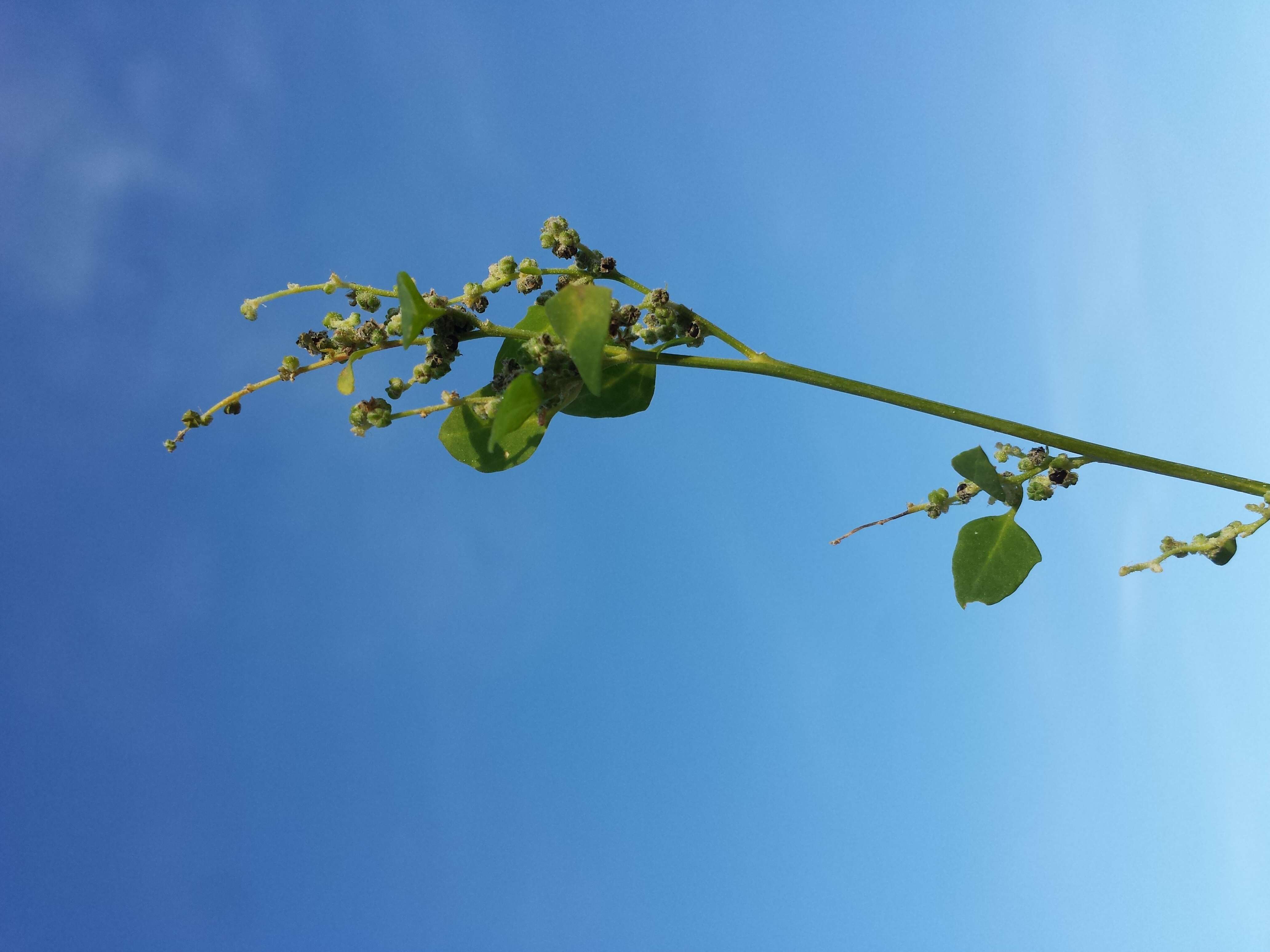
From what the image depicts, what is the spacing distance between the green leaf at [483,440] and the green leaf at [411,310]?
30 cm

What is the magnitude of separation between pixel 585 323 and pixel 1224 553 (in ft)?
5.41

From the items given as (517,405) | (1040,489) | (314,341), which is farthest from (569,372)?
(1040,489)

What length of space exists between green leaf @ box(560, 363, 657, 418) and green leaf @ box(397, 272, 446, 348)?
0.45 m

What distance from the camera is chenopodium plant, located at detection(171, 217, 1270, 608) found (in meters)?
1.69

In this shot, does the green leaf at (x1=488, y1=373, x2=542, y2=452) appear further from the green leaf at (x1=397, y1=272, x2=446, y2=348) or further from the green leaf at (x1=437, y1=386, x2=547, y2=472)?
the green leaf at (x1=397, y1=272, x2=446, y2=348)

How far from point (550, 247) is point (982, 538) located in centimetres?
132

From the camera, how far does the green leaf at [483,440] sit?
1.93 m

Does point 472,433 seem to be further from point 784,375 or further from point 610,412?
point 784,375

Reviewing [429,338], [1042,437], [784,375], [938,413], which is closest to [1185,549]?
[1042,437]

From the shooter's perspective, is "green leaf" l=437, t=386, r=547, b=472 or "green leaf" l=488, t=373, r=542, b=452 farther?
"green leaf" l=437, t=386, r=547, b=472

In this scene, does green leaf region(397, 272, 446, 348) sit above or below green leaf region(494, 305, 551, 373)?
below

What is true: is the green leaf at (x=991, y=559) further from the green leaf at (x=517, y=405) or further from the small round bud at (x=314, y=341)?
the small round bud at (x=314, y=341)

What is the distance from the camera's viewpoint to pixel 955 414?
1730 mm

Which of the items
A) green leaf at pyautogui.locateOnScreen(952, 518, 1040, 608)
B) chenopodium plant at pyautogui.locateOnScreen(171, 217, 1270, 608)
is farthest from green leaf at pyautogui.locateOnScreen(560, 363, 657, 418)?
Answer: green leaf at pyautogui.locateOnScreen(952, 518, 1040, 608)
